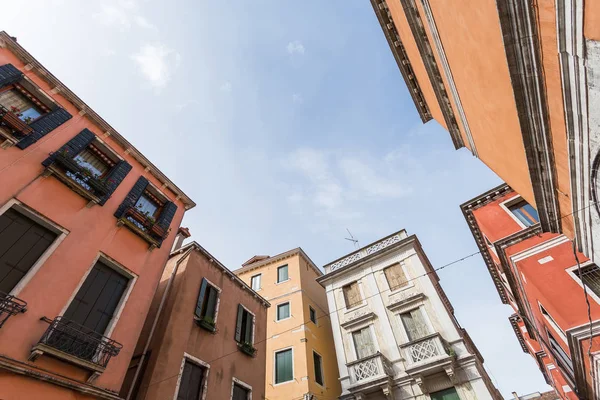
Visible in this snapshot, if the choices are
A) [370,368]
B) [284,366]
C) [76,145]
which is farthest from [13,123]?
[370,368]

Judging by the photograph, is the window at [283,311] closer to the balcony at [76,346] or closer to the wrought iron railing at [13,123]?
the balcony at [76,346]

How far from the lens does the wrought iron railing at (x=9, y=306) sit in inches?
233

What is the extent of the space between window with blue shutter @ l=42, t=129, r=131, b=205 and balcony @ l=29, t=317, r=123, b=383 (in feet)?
12.3

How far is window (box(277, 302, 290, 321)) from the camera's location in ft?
65.4

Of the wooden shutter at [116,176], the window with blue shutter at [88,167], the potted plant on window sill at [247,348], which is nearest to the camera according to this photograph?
the window with blue shutter at [88,167]

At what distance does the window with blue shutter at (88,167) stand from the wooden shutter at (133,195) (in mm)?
495

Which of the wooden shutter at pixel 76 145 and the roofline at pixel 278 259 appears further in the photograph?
the roofline at pixel 278 259

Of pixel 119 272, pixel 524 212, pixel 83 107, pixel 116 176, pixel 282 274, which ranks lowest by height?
pixel 119 272

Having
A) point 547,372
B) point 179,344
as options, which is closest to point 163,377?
point 179,344

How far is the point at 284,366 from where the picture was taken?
1741 cm

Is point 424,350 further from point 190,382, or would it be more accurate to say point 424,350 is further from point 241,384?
point 190,382

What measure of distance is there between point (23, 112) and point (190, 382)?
9435mm

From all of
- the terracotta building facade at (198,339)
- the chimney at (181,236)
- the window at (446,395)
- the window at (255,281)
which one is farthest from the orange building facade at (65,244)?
the window at (446,395)

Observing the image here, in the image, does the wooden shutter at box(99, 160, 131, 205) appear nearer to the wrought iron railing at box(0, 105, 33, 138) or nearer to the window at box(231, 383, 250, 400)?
the wrought iron railing at box(0, 105, 33, 138)
